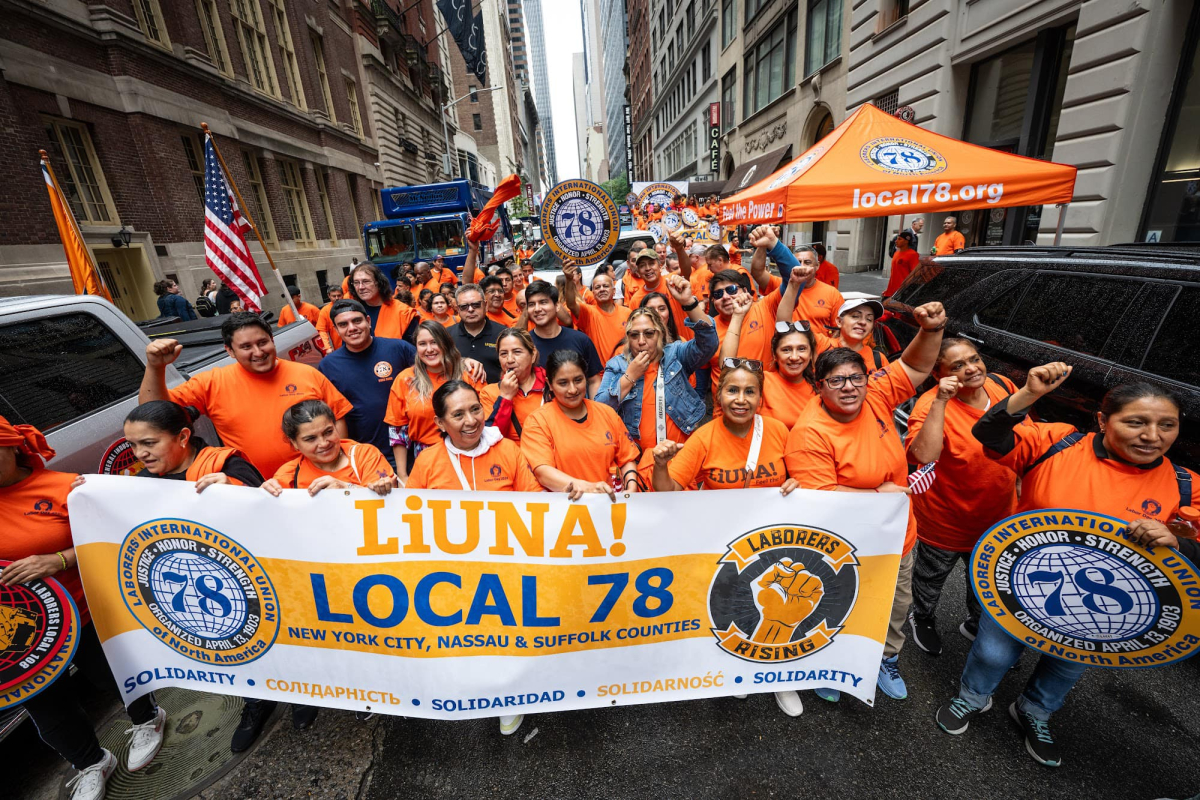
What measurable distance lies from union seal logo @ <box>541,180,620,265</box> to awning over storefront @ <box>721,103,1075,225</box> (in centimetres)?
181

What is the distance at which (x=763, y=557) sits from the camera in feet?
7.53

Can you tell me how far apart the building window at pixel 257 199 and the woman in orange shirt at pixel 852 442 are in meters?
19.0

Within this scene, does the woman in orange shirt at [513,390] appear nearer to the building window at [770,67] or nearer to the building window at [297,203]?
the building window at [297,203]

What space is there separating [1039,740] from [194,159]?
19339 millimetres

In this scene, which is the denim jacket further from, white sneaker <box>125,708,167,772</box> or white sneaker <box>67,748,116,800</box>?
white sneaker <box>67,748,116,800</box>

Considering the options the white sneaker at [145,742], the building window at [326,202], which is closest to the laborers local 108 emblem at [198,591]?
the white sneaker at [145,742]

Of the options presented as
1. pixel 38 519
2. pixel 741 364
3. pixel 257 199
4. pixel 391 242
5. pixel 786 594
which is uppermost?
pixel 257 199

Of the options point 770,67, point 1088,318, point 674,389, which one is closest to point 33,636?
point 674,389

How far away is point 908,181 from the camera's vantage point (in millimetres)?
5117

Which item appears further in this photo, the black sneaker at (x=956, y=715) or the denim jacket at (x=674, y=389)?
the denim jacket at (x=674, y=389)

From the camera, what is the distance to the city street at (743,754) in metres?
2.25

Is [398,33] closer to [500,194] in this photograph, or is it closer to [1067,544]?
[500,194]

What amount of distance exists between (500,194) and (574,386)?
13.5 ft

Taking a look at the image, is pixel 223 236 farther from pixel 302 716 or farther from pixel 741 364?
pixel 741 364
